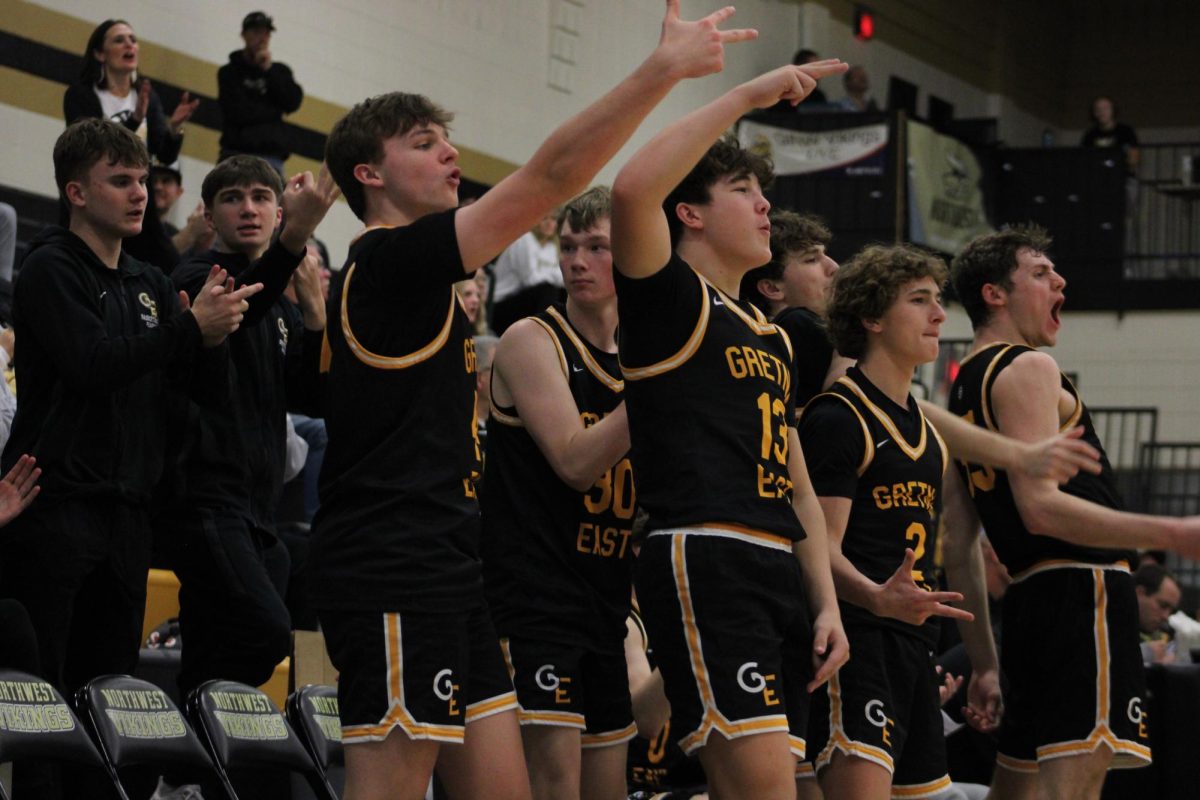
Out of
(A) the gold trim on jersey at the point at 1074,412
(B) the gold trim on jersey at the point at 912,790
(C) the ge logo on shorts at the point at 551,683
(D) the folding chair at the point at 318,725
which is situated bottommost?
(B) the gold trim on jersey at the point at 912,790

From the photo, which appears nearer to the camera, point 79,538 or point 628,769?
point 79,538

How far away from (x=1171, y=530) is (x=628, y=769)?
2471mm

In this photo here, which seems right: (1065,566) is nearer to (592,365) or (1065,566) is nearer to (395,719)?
(592,365)

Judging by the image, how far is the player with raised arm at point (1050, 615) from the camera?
5.59 m

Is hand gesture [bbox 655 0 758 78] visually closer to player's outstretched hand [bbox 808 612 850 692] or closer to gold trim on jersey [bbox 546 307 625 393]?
gold trim on jersey [bbox 546 307 625 393]

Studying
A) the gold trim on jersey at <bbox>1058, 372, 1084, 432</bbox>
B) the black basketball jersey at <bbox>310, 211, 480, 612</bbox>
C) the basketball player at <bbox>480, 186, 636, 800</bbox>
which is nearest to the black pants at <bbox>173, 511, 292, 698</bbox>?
the basketball player at <bbox>480, 186, 636, 800</bbox>

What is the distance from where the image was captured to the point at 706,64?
3896mm

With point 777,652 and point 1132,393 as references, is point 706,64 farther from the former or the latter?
point 1132,393

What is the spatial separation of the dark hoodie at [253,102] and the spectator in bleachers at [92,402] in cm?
672

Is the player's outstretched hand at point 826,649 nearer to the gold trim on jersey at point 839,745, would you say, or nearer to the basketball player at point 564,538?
the gold trim on jersey at point 839,745

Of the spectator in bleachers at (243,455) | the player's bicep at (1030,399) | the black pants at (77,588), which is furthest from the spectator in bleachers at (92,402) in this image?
the player's bicep at (1030,399)

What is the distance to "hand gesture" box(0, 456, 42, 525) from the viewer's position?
16.3 ft

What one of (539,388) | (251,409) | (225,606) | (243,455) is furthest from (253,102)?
(539,388)

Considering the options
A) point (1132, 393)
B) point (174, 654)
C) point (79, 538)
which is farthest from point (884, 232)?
point (79, 538)
